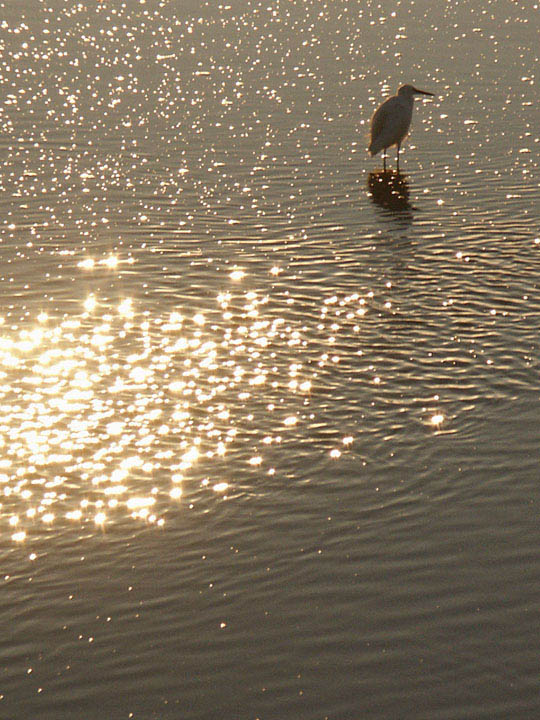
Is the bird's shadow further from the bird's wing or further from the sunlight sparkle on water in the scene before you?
the sunlight sparkle on water

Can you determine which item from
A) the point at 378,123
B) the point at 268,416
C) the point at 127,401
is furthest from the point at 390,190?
the point at 127,401

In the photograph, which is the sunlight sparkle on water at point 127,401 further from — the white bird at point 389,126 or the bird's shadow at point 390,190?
the white bird at point 389,126

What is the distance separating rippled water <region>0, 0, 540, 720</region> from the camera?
10.9m

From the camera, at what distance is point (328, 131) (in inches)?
1184

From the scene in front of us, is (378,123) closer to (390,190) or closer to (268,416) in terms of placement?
(390,190)

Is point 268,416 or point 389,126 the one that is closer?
point 268,416

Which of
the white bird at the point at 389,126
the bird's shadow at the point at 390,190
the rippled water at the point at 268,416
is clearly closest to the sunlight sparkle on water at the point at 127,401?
the rippled water at the point at 268,416

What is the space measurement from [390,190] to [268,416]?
38.1 feet

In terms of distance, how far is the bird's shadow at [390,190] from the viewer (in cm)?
2455

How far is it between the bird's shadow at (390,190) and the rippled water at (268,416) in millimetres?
89

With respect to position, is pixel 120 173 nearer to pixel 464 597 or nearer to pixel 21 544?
pixel 21 544

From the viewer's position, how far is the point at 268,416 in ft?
49.8

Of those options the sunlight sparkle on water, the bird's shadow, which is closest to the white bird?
the bird's shadow

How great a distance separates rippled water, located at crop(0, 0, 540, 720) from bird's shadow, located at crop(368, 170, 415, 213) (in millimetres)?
89
